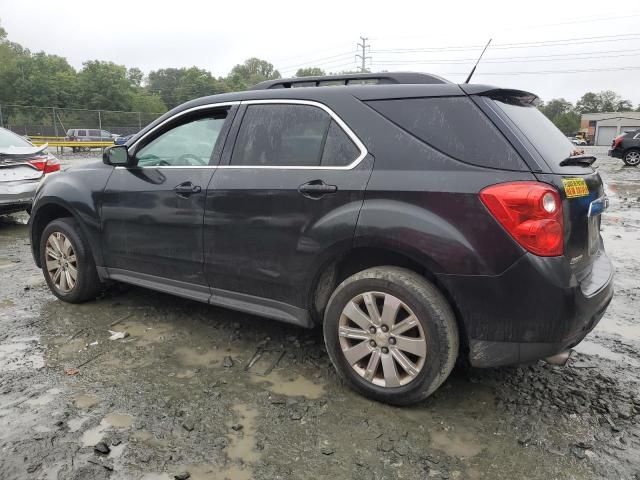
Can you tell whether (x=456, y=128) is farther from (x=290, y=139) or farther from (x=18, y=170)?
(x=18, y=170)

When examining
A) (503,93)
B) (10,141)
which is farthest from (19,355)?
(10,141)

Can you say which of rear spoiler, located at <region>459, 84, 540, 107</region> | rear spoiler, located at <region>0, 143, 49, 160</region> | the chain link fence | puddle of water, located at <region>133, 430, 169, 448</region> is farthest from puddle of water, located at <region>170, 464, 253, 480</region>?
the chain link fence

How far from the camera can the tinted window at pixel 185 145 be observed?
Result: 11.6 ft

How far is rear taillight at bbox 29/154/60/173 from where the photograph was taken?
7523 millimetres

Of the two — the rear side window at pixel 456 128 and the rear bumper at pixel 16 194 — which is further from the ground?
the rear side window at pixel 456 128

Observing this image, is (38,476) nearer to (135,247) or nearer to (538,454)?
(135,247)

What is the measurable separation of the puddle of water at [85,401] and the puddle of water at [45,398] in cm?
13

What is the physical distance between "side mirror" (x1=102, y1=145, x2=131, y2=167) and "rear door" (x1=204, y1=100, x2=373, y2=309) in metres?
0.97

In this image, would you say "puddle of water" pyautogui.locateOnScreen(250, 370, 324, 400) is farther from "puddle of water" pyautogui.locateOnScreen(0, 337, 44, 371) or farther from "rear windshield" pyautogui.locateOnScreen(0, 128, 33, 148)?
"rear windshield" pyautogui.locateOnScreen(0, 128, 33, 148)

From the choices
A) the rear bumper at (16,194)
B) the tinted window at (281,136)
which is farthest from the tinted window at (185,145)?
the rear bumper at (16,194)

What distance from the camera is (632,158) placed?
2027 centimetres

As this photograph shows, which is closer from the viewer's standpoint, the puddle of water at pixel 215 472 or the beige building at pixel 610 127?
the puddle of water at pixel 215 472

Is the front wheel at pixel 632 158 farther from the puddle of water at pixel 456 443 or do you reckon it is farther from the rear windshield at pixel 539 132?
the puddle of water at pixel 456 443

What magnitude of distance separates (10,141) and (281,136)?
6.25 metres
